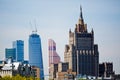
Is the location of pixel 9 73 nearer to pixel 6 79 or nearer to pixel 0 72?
pixel 0 72

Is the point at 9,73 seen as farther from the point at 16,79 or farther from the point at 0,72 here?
the point at 16,79

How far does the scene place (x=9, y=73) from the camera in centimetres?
19812

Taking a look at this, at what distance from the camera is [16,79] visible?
162875 mm

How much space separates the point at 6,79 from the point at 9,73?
4181cm

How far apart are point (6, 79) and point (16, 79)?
671 cm

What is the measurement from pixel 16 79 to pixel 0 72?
37257 millimetres

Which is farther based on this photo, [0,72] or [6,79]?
[0,72]

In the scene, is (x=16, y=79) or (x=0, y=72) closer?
(x=16, y=79)

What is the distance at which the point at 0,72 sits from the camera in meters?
200

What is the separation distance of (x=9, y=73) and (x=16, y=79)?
116ft

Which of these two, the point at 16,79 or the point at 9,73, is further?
the point at 9,73

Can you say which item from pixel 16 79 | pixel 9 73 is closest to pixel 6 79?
pixel 16 79

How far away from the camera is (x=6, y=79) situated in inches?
6156

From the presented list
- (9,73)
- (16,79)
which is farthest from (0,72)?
(16,79)
